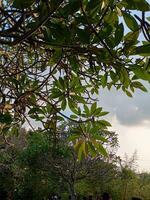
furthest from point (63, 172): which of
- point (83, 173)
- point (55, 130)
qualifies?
point (55, 130)

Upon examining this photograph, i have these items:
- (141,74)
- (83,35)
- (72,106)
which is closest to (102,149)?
(72,106)

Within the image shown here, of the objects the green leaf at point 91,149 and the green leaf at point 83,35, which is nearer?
the green leaf at point 83,35

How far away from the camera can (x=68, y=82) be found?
2422 mm

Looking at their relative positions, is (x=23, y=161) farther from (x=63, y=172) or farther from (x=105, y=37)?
(x=105, y=37)

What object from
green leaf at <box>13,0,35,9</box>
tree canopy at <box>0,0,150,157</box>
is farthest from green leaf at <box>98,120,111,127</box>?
green leaf at <box>13,0,35,9</box>

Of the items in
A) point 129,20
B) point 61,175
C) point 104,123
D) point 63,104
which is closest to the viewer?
point 129,20

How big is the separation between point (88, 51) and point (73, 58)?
20cm

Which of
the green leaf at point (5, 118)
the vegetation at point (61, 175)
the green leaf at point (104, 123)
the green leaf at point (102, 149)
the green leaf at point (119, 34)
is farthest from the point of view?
the vegetation at point (61, 175)

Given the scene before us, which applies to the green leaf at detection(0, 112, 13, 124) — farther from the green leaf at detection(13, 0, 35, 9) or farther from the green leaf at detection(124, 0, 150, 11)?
the green leaf at detection(124, 0, 150, 11)

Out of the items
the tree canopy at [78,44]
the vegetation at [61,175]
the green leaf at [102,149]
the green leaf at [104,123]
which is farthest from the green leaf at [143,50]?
the vegetation at [61,175]

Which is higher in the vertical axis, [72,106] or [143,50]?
[72,106]

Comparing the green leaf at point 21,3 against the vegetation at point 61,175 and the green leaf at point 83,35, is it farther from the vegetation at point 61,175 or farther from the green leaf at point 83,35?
the vegetation at point 61,175

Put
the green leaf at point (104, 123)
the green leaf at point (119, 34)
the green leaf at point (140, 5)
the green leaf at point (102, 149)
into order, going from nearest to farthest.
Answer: the green leaf at point (140, 5) < the green leaf at point (119, 34) < the green leaf at point (102, 149) < the green leaf at point (104, 123)

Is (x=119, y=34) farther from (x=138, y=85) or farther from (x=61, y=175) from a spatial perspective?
(x=61, y=175)
